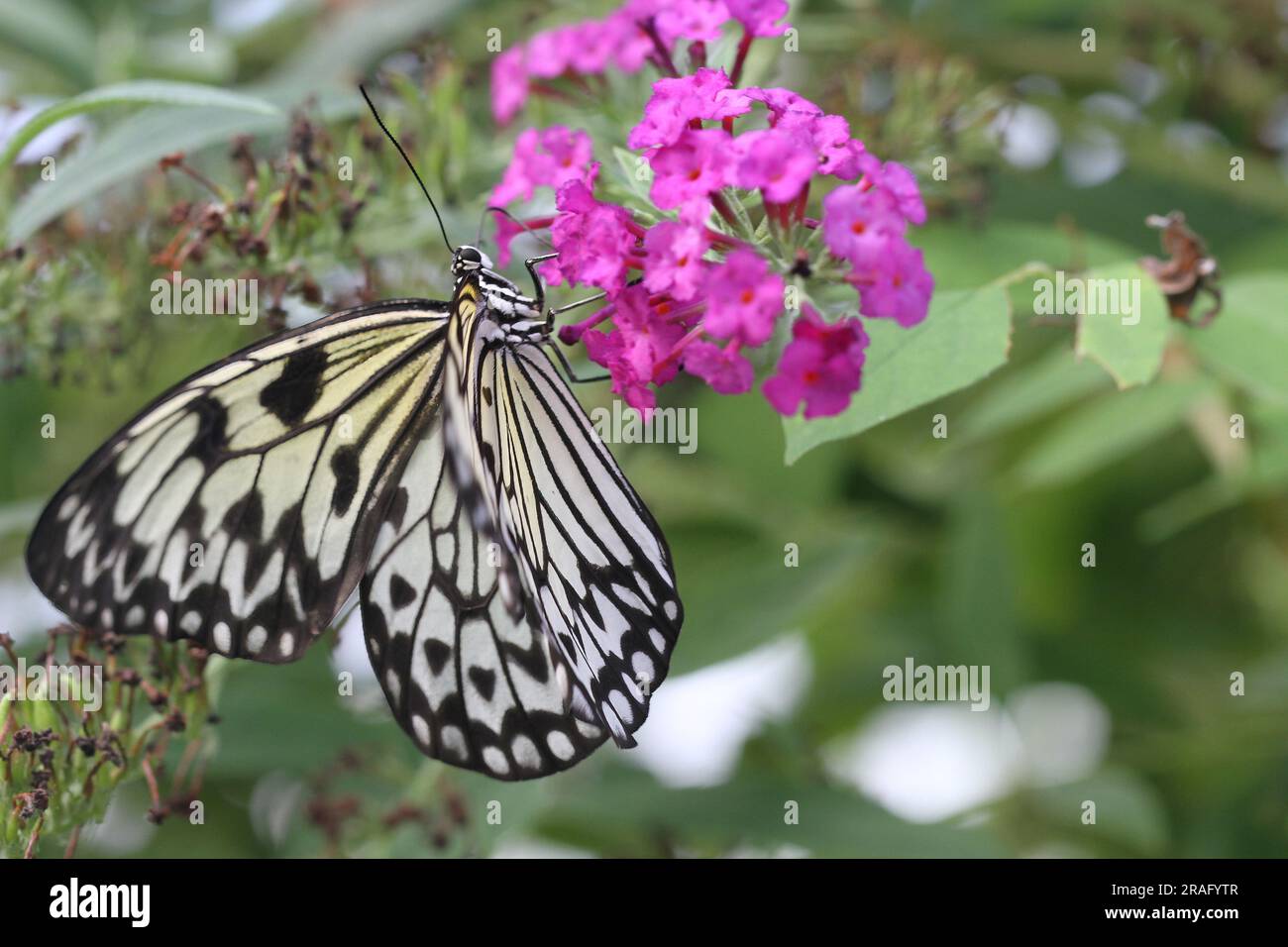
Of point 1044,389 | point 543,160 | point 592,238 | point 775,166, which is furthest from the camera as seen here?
point 1044,389

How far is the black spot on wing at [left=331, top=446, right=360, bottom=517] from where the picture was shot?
1644 millimetres

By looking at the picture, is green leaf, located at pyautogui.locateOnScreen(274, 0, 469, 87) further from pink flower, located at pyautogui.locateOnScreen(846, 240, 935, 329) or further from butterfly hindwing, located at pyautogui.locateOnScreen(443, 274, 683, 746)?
pink flower, located at pyautogui.locateOnScreen(846, 240, 935, 329)

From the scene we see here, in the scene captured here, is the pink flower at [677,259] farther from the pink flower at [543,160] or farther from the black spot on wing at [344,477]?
the black spot on wing at [344,477]

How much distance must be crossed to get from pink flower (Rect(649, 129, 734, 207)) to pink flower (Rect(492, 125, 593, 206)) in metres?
0.33

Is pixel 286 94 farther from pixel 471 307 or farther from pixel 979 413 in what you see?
pixel 979 413

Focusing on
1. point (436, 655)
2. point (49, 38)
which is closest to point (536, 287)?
point (436, 655)

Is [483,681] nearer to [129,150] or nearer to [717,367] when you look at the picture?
[717,367]

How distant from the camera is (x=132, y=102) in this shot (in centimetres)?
154

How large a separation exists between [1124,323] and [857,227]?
459 mm

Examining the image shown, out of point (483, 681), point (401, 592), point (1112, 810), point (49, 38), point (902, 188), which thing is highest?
point (49, 38)

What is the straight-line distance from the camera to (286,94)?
72.8 inches

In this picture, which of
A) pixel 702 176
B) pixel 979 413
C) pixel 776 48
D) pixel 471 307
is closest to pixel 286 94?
pixel 471 307

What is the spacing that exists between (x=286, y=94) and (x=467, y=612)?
2.52ft

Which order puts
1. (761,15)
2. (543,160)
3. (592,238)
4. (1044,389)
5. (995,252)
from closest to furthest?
1. (592,238)
2. (761,15)
3. (543,160)
4. (1044,389)
5. (995,252)
